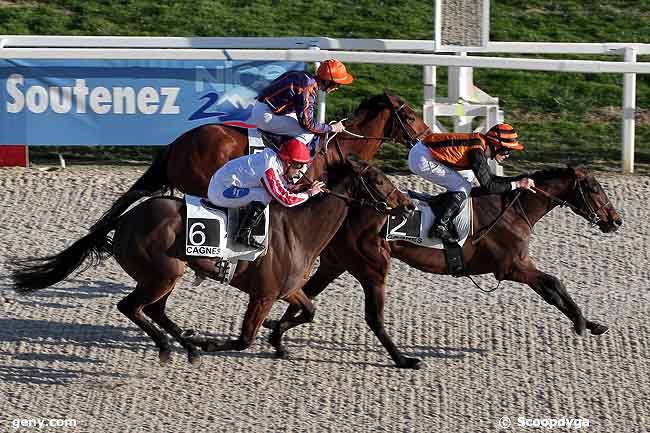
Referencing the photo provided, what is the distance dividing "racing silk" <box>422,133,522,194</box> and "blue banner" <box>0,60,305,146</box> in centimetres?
315

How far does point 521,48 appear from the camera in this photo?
11594mm

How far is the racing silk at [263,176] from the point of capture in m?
7.27

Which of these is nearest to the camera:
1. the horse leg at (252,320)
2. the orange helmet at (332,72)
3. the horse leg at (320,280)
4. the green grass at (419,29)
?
the horse leg at (252,320)

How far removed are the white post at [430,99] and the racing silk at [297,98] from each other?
2.58 m

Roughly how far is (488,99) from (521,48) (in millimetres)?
598

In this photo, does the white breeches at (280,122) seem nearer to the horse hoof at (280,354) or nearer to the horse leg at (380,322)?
the horse leg at (380,322)

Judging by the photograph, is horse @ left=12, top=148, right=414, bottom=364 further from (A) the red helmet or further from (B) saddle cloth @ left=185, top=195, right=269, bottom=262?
(A) the red helmet

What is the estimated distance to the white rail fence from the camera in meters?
10.7

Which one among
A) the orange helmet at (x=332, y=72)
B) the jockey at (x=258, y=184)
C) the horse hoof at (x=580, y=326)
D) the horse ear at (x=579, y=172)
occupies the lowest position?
the horse hoof at (x=580, y=326)

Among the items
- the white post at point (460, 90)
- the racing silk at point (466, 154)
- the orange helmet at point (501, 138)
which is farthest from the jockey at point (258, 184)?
the white post at point (460, 90)

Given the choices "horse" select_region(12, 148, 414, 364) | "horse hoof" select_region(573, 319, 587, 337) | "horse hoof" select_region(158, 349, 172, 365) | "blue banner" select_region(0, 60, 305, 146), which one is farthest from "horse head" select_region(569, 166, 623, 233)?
"blue banner" select_region(0, 60, 305, 146)

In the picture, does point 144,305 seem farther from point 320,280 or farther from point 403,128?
point 403,128

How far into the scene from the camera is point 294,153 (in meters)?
7.23

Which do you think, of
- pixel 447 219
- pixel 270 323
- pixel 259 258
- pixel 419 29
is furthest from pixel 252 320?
pixel 419 29
